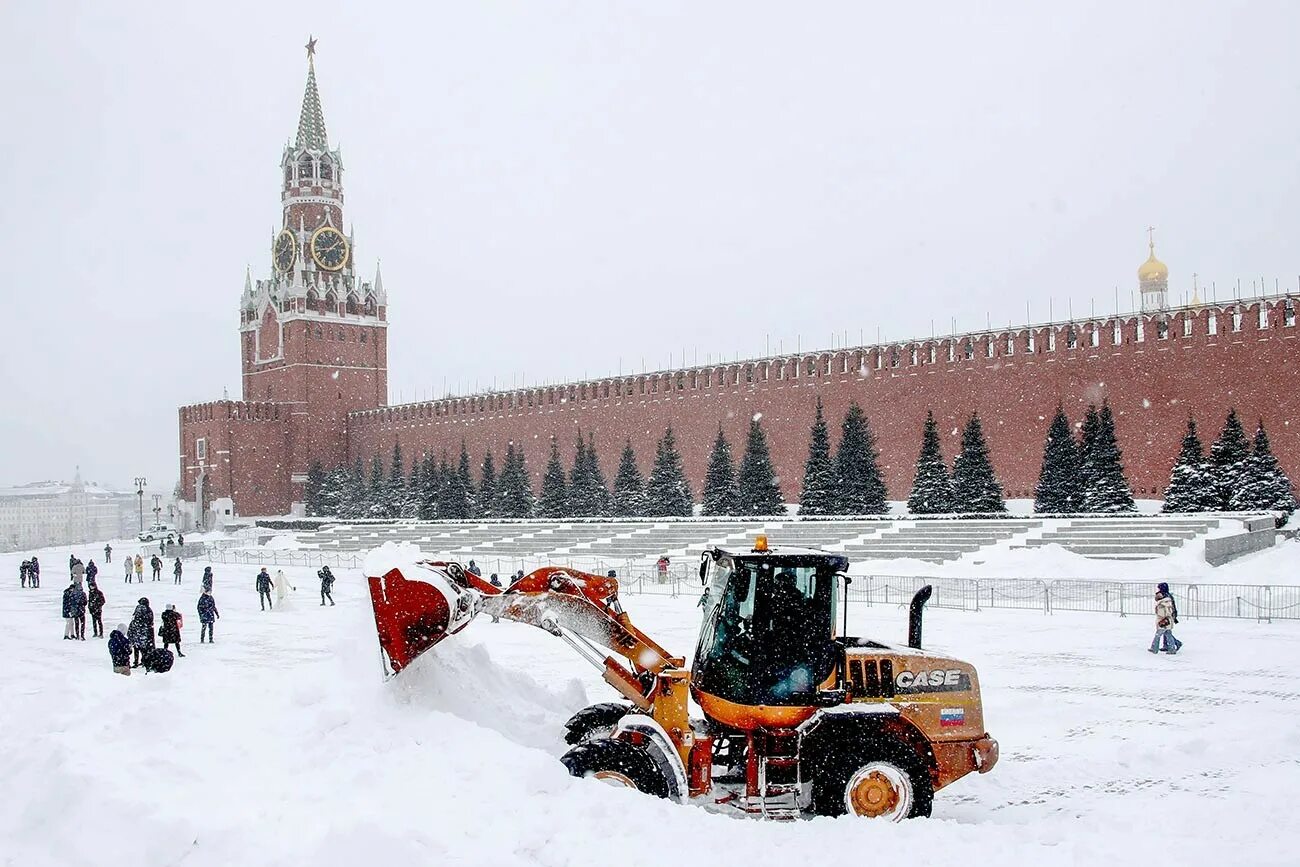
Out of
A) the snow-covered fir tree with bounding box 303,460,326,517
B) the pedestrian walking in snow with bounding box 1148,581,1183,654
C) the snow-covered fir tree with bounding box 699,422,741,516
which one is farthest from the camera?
the snow-covered fir tree with bounding box 303,460,326,517

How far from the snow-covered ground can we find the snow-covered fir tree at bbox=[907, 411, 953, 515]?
1844cm

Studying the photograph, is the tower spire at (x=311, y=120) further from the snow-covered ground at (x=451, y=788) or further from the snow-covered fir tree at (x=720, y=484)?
the snow-covered ground at (x=451, y=788)

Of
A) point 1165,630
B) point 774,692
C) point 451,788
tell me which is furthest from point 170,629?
point 1165,630

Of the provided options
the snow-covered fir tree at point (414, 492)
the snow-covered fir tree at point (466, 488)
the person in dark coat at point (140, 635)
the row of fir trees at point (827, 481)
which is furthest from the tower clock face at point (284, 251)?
the person in dark coat at point (140, 635)

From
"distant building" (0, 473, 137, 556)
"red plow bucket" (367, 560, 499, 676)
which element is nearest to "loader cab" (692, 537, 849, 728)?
"red plow bucket" (367, 560, 499, 676)

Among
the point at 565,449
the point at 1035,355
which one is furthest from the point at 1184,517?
the point at 565,449

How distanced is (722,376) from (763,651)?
29.7 metres

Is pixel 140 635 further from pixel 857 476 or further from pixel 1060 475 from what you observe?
pixel 857 476

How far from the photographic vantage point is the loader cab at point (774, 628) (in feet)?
17.0

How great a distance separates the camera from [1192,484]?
22.5 meters

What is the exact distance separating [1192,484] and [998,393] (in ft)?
21.2

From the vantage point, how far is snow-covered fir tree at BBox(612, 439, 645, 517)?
33844 millimetres

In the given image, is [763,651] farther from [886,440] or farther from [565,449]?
[565,449]

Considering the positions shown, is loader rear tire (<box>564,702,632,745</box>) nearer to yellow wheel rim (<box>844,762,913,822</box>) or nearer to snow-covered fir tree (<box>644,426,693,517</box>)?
yellow wheel rim (<box>844,762,913,822</box>)
